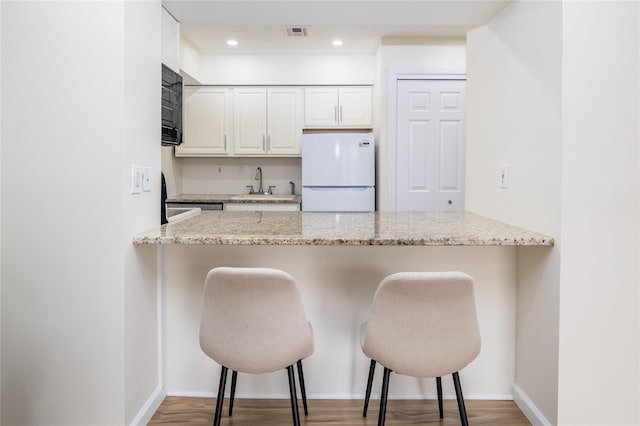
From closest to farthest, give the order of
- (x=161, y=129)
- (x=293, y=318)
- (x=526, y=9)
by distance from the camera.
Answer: (x=293, y=318) → (x=526, y=9) → (x=161, y=129)

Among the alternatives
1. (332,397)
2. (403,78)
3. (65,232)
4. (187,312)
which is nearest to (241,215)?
(187,312)

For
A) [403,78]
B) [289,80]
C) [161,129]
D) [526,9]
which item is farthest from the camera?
[289,80]

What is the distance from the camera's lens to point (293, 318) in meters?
1.43

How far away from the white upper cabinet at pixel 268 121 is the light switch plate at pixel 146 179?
8.53 ft

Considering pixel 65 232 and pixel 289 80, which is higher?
pixel 289 80

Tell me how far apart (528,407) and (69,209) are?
6.92ft

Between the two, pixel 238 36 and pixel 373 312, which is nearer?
pixel 373 312

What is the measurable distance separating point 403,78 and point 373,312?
296 centimetres

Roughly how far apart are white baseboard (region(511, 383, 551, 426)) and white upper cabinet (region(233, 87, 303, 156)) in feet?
9.90

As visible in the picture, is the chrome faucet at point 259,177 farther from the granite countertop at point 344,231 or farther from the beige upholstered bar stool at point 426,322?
the beige upholstered bar stool at point 426,322

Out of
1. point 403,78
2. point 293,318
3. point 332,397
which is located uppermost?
point 403,78

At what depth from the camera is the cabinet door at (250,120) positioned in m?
4.33

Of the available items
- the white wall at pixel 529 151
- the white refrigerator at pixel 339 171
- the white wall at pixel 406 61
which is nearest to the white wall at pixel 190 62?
the white refrigerator at pixel 339 171

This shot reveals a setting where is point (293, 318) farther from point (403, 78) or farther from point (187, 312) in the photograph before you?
point (403, 78)
